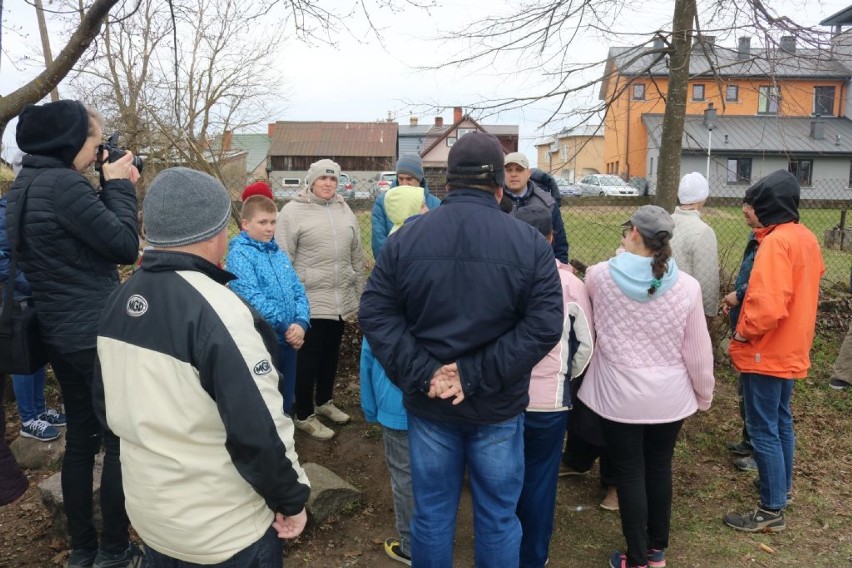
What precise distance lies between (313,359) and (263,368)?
2.72 meters

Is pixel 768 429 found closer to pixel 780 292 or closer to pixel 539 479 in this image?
pixel 780 292

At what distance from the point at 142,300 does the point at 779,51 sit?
5.73 meters

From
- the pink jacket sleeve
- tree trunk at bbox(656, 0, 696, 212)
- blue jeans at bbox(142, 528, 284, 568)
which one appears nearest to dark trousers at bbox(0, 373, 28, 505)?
blue jeans at bbox(142, 528, 284, 568)

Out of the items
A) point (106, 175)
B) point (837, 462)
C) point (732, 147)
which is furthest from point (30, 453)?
point (732, 147)

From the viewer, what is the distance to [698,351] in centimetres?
299

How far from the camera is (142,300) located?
182 cm

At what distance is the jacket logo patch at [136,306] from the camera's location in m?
1.81

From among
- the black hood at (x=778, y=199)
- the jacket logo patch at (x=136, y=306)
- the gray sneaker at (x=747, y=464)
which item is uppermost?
the black hood at (x=778, y=199)

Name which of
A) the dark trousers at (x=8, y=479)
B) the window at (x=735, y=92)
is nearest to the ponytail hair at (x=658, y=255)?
the dark trousers at (x=8, y=479)

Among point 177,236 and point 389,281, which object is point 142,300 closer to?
point 177,236

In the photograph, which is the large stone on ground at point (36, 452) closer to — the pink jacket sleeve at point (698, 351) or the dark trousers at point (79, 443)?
the dark trousers at point (79, 443)

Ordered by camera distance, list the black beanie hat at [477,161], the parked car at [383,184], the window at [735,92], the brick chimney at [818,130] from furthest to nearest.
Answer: the brick chimney at [818,130]
the window at [735,92]
the parked car at [383,184]
the black beanie hat at [477,161]

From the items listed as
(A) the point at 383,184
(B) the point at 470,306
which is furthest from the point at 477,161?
(A) the point at 383,184

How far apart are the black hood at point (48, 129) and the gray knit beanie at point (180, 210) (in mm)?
1148
